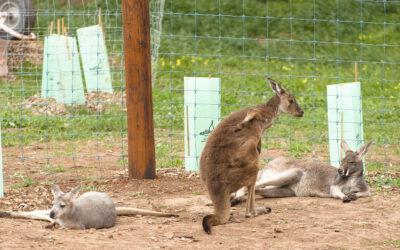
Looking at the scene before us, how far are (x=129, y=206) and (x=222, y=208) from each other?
1.06m

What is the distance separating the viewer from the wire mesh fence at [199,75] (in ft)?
37.2

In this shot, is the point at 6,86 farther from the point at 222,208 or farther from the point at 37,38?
the point at 222,208

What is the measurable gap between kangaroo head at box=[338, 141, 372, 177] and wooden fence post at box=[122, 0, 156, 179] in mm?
1920

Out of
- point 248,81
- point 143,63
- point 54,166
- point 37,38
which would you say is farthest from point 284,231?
point 37,38

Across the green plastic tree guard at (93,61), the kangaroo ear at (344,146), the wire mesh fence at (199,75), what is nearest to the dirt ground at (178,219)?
the wire mesh fence at (199,75)

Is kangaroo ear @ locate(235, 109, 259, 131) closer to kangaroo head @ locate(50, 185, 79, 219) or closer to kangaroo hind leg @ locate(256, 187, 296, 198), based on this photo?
kangaroo hind leg @ locate(256, 187, 296, 198)

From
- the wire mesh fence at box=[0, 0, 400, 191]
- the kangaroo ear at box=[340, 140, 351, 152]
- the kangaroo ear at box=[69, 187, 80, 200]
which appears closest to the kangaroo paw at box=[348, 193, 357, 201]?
the kangaroo ear at box=[340, 140, 351, 152]

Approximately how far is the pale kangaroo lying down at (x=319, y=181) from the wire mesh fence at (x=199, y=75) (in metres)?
1.16

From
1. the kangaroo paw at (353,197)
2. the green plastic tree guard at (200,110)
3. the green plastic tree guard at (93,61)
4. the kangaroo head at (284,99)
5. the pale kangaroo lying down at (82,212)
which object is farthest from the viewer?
the green plastic tree guard at (93,61)

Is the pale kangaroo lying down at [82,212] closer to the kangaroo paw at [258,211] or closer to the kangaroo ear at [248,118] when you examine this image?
the kangaroo paw at [258,211]

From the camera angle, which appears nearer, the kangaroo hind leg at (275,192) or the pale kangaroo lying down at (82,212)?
the pale kangaroo lying down at (82,212)

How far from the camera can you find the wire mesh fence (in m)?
11.4

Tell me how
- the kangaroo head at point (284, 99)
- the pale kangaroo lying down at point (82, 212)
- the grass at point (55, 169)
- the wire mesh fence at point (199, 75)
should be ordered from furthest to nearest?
the wire mesh fence at point (199, 75)
the grass at point (55, 169)
the kangaroo head at point (284, 99)
the pale kangaroo lying down at point (82, 212)

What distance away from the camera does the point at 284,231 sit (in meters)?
7.92
